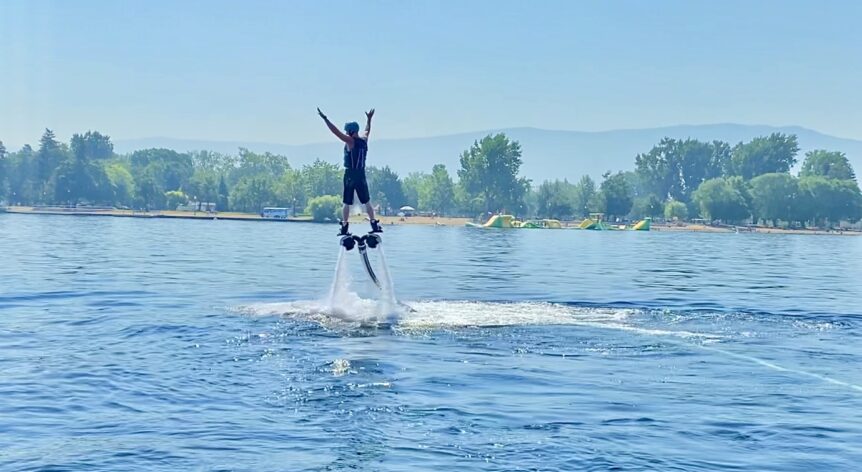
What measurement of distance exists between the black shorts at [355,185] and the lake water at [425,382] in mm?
3082

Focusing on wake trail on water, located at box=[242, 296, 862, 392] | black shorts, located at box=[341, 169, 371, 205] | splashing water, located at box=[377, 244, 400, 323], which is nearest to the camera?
wake trail on water, located at box=[242, 296, 862, 392]

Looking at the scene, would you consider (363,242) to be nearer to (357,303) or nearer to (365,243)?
(365,243)

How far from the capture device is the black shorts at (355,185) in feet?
91.0

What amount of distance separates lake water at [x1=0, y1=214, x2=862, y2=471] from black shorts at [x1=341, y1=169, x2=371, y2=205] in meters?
3.08

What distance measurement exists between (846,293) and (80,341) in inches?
1234

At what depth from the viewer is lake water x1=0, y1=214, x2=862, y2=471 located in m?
13.9

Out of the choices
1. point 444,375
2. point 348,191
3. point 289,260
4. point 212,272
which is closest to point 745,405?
point 444,375

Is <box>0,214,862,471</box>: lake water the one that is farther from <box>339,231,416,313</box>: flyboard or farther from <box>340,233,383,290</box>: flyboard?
<box>340,233,383,290</box>: flyboard

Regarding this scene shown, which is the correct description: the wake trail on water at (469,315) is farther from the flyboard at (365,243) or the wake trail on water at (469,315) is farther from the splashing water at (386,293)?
the flyboard at (365,243)

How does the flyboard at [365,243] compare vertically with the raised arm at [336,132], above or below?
below

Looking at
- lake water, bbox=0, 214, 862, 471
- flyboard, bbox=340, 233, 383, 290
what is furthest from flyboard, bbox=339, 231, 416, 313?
lake water, bbox=0, 214, 862, 471

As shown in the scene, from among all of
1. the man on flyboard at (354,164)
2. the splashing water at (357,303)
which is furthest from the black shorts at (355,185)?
the splashing water at (357,303)

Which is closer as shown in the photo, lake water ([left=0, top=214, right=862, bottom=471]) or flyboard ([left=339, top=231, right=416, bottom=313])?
lake water ([left=0, top=214, right=862, bottom=471])

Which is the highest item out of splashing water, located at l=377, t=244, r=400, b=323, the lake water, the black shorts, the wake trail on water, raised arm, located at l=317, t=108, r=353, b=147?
raised arm, located at l=317, t=108, r=353, b=147
